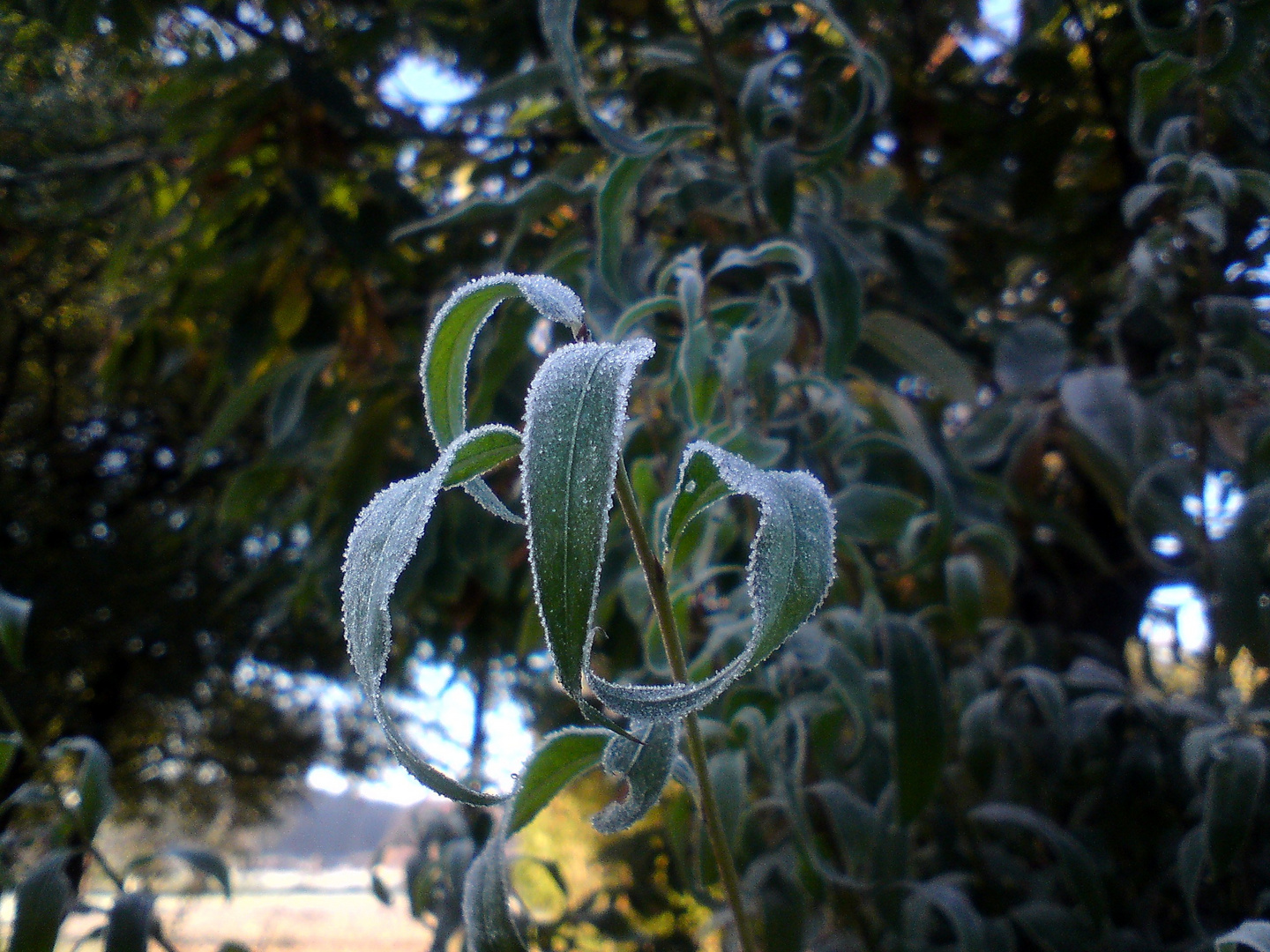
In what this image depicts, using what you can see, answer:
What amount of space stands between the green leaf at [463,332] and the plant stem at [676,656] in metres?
0.03

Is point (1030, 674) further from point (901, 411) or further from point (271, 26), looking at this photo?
point (271, 26)

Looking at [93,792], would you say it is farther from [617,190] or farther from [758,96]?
[758,96]

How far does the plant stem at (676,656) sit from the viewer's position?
0.27 m

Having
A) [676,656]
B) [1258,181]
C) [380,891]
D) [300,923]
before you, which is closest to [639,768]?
[676,656]

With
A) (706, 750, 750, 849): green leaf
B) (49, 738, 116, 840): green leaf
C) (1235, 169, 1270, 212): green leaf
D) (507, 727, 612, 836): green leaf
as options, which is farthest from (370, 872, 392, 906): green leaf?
(1235, 169, 1270, 212): green leaf

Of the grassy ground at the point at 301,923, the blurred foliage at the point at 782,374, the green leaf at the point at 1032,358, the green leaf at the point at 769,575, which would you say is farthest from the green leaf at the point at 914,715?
the grassy ground at the point at 301,923

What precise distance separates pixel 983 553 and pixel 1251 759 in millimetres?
390

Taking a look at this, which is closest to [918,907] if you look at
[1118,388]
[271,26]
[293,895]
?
[1118,388]

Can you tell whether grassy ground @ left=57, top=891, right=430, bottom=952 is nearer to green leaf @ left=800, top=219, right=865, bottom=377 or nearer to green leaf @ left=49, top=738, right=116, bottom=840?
→ green leaf @ left=49, top=738, right=116, bottom=840

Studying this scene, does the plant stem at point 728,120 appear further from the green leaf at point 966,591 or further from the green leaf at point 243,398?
the green leaf at point 243,398

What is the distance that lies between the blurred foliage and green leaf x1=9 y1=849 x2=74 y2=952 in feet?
1.00

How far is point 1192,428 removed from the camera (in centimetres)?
74

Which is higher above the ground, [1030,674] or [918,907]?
[1030,674]

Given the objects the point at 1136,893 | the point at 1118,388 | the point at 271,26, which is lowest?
the point at 1136,893
